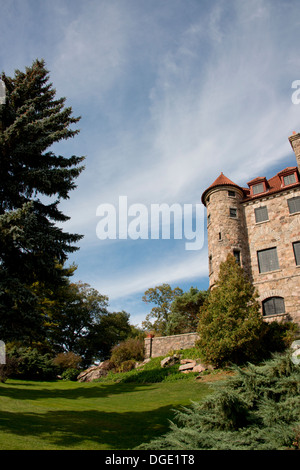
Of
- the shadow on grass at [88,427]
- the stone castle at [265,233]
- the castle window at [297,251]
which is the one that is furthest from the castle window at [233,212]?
the shadow on grass at [88,427]

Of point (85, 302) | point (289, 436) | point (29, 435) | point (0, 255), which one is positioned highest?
point (85, 302)

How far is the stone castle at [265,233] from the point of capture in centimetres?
2288

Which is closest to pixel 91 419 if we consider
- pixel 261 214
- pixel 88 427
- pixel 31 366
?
pixel 88 427

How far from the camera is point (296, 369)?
6.82 meters

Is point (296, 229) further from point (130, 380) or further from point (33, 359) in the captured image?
point (33, 359)

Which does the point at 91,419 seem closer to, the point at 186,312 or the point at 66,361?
the point at 66,361

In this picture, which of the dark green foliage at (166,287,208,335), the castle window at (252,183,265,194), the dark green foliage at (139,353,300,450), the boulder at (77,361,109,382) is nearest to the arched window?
the castle window at (252,183,265,194)

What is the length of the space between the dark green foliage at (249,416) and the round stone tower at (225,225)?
17.6m

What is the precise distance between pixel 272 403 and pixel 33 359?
21512 mm

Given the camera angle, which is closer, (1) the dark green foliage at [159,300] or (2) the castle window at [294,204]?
(2) the castle window at [294,204]

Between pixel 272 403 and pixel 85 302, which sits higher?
pixel 85 302

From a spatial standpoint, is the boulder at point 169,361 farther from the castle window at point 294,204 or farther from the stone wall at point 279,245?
the castle window at point 294,204

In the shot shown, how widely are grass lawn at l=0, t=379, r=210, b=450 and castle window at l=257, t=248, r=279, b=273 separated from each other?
12166 mm
